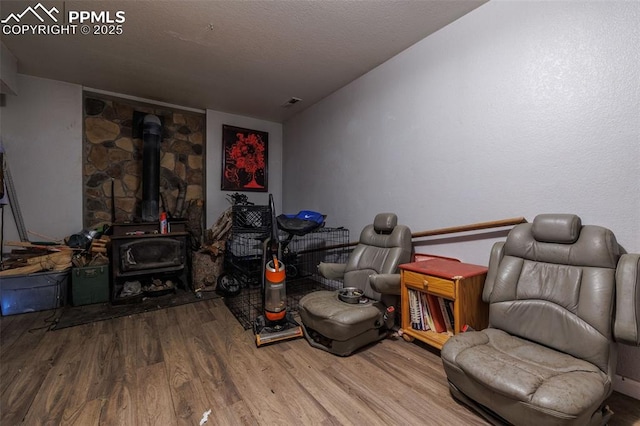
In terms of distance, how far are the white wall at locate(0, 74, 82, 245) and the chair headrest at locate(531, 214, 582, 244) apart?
5.08 meters

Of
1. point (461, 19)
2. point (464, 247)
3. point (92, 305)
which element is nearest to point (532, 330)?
point (464, 247)

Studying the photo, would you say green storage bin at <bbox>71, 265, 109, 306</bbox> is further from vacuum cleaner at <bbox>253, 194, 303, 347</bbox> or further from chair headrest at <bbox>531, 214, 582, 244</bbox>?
chair headrest at <bbox>531, 214, 582, 244</bbox>

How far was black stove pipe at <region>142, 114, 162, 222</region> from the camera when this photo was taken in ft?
11.9

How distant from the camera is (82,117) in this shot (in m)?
3.52

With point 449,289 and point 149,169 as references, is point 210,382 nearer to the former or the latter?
point 449,289

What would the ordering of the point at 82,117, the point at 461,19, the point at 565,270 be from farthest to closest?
the point at 82,117 < the point at 461,19 < the point at 565,270

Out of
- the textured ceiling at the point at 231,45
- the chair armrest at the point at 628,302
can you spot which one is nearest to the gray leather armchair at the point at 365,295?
the chair armrest at the point at 628,302

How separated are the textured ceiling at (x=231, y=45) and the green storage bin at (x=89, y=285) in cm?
240

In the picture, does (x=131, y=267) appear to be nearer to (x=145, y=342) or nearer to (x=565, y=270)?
(x=145, y=342)

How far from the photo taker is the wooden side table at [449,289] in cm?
185

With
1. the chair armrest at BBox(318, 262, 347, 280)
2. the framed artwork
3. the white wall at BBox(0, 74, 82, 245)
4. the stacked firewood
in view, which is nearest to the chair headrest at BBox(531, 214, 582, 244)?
the chair armrest at BBox(318, 262, 347, 280)

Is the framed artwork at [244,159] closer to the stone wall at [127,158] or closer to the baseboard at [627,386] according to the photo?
the stone wall at [127,158]

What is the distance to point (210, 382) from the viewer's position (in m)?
1.74

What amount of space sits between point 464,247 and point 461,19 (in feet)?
→ 6.56
